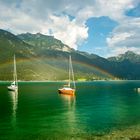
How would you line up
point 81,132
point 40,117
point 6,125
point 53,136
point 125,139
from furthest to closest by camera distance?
point 40,117
point 6,125
point 81,132
point 53,136
point 125,139

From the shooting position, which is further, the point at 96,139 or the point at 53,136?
the point at 53,136

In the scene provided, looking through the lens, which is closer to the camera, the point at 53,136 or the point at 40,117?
the point at 53,136

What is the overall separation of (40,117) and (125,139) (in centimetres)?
3237

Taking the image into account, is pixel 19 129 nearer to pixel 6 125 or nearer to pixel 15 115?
pixel 6 125

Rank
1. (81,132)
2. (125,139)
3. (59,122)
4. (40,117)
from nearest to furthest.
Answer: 1. (125,139)
2. (81,132)
3. (59,122)
4. (40,117)

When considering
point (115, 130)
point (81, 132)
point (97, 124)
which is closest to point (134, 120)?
point (97, 124)

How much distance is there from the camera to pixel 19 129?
194 feet

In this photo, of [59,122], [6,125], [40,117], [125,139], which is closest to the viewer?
[125,139]

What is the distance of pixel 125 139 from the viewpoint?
47562 mm

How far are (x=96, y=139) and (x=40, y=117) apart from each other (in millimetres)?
29439

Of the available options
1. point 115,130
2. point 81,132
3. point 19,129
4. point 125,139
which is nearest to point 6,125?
point 19,129

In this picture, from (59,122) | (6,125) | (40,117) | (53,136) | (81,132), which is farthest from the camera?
(40,117)

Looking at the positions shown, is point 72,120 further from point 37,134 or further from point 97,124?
point 37,134

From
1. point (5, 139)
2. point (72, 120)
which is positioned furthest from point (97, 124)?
point (5, 139)
